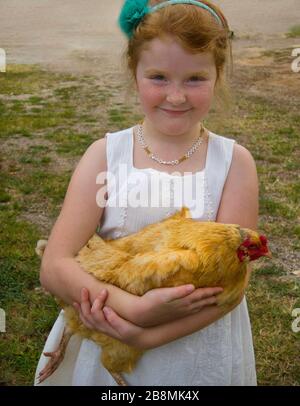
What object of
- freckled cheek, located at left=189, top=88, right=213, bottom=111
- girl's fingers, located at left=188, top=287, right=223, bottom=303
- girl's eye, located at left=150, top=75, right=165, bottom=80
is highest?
girl's eye, located at left=150, top=75, right=165, bottom=80

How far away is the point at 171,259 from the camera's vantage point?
123 cm

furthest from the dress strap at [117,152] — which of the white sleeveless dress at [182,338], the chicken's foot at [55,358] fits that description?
the chicken's foot at [55,358]

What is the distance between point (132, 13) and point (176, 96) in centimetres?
27

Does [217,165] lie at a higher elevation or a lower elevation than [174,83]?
lower

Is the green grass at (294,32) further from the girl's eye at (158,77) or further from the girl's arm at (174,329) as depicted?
the girl's arm at (174,329)

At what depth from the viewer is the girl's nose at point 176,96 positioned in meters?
1.31

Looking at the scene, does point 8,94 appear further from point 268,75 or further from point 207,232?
point 207,232

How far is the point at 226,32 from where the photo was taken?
4.56 ft

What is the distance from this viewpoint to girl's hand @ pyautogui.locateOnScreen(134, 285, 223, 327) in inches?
47.3

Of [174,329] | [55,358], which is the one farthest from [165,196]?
[55,358]

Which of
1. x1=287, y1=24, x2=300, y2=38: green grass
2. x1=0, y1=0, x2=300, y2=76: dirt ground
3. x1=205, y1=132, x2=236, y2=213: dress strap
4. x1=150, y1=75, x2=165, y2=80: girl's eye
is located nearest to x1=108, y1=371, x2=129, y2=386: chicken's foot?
x1=205, y1=132, x2=236, y2=213: dress strap

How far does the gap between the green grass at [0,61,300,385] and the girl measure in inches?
24.4

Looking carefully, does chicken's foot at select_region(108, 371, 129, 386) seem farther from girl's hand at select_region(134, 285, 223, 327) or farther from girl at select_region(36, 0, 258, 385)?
girl's hand at select_region(134, 285, 223, 327)

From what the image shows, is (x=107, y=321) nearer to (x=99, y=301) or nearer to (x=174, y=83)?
(x=99, y=301)
